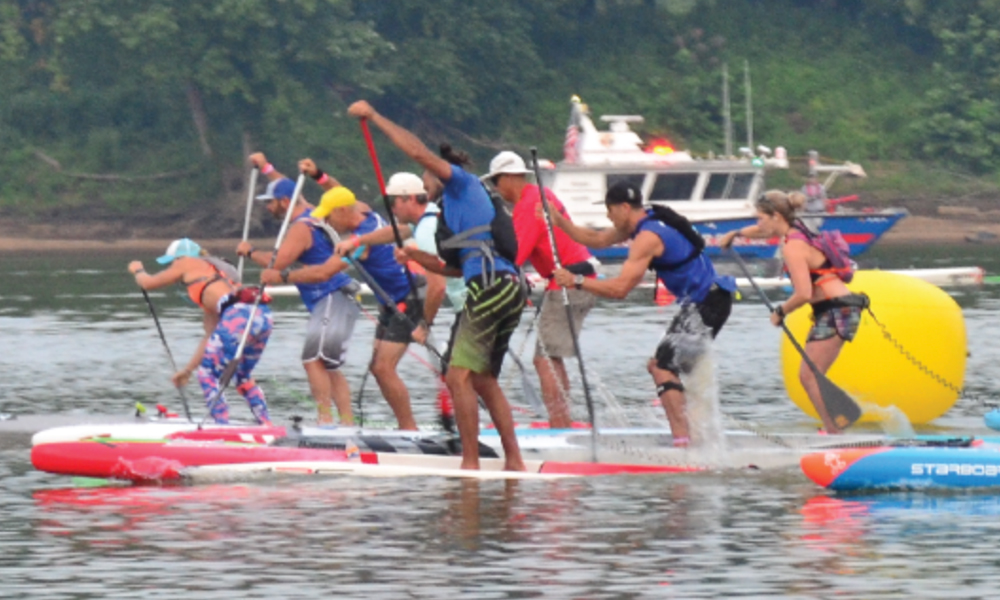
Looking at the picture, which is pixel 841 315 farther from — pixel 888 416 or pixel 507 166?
pixel 507 166

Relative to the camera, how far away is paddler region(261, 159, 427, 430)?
1370 cm

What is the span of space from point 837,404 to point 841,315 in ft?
1.84

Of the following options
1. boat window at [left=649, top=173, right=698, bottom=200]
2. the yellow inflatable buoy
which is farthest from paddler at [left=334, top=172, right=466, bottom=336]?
boat window at [left=649, top=173, right=698, bottom=200]

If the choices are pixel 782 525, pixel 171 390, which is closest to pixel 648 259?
pixel 782 525

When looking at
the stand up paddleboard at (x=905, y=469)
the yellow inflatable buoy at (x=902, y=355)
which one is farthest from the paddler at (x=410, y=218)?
the yellow inflatable buoy at (x=902, y=355)

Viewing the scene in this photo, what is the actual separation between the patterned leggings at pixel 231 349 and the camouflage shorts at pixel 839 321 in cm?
362

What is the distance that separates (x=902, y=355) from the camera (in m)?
14.6

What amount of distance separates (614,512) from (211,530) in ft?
6.79

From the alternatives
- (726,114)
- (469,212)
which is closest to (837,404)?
(469,212)

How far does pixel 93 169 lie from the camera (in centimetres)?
5078

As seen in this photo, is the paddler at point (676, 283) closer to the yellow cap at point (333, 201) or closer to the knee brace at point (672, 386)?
the knee brace at point (672, 386)

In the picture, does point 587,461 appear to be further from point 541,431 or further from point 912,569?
point 912,569

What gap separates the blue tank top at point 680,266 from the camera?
1234 cm

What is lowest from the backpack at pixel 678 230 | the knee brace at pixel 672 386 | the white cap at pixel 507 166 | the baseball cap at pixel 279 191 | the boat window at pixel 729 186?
the boat window at pixel 729 186
